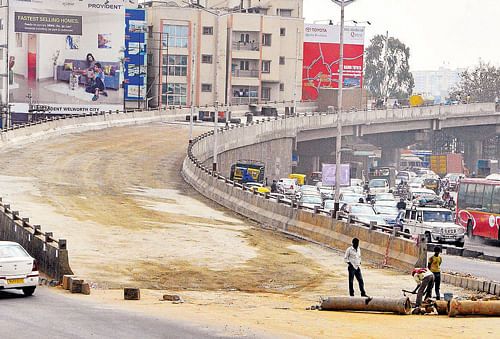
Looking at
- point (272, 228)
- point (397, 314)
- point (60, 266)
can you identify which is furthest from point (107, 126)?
point (397, 314)

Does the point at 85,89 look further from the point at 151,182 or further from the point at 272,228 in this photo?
the point at 272,228

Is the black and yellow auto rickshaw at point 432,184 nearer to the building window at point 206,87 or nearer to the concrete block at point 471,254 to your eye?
the concrete block at point 471,254

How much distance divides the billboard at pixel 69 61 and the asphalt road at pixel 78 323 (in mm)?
91108

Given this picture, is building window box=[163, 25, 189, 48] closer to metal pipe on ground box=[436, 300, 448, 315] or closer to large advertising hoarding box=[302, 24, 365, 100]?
large advertising hoarding box=[302, 24, 365, 100]

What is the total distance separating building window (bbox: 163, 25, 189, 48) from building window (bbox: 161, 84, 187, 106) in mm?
5794

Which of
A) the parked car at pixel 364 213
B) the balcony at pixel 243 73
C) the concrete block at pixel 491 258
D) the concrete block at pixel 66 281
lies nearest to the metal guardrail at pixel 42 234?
the concrete block at pixel 66 281

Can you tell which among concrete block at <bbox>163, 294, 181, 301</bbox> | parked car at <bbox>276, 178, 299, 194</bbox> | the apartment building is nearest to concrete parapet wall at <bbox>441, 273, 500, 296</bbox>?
concrete block at <bbox>163, 294, 181, 301</bbox>

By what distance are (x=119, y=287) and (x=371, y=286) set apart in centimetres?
701

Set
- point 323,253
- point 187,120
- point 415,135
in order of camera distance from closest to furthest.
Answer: point 323,253 < point 187,120 < point 415,135

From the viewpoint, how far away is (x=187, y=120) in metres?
106

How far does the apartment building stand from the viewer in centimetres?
13862

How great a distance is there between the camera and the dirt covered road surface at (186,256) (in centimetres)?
2039

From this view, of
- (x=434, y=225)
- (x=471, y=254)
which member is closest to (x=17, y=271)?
(x=471, y=254)

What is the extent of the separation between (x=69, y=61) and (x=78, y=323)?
96768mm
